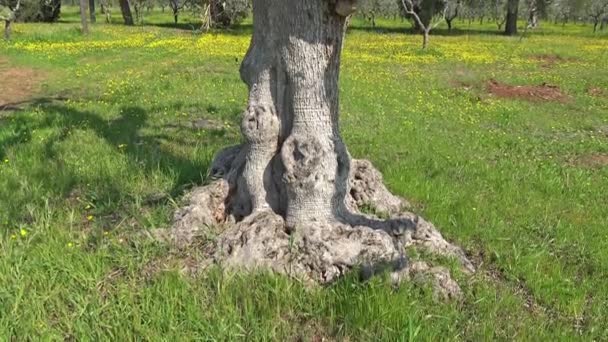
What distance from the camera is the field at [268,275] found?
3152 mm

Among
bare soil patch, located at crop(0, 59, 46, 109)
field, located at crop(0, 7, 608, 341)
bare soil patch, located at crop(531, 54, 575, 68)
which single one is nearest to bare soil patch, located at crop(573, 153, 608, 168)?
field, located at crop(0, 7, 608, 341)

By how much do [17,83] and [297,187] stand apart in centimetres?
1414

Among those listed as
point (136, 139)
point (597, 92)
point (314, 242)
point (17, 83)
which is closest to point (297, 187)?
point (314, 242)

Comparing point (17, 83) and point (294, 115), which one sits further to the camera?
point (17, 83)

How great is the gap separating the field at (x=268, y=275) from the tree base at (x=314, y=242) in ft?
0.58

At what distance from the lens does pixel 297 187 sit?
4.16m

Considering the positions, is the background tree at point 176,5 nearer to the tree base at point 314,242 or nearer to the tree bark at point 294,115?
the tree bark at point 294,115

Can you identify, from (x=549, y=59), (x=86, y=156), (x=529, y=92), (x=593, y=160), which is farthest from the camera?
(x=549, y=59)

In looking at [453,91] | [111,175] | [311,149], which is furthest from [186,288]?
[453,91]

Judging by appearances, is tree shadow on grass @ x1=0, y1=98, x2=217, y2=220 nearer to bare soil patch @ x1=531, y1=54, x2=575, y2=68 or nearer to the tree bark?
the tree bark

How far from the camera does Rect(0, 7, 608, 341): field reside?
10.3ft

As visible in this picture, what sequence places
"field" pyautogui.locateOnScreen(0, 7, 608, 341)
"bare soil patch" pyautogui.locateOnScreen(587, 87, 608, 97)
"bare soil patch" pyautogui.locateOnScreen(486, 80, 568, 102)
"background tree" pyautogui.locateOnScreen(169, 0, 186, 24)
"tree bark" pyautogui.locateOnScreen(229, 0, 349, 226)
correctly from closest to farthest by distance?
"field" pyautogui.locateOnScreen(0, 7, 608, 341) → "tree bark" pyautogui.locateOnScreen(229, 0, 349, 226) → "background tree" pyautogui.locateOnScreen(169, 0, 186, 24) → "bare soil patch" pyautogui.locateOnScreen(486, 80, 568, 102) → "bare soil patch" pyautogui.locateOnScreen(587, 87, 608, 97)

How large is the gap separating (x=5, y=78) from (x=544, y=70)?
1933 centimetres

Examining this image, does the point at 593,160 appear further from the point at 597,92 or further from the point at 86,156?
the point at 597,92
